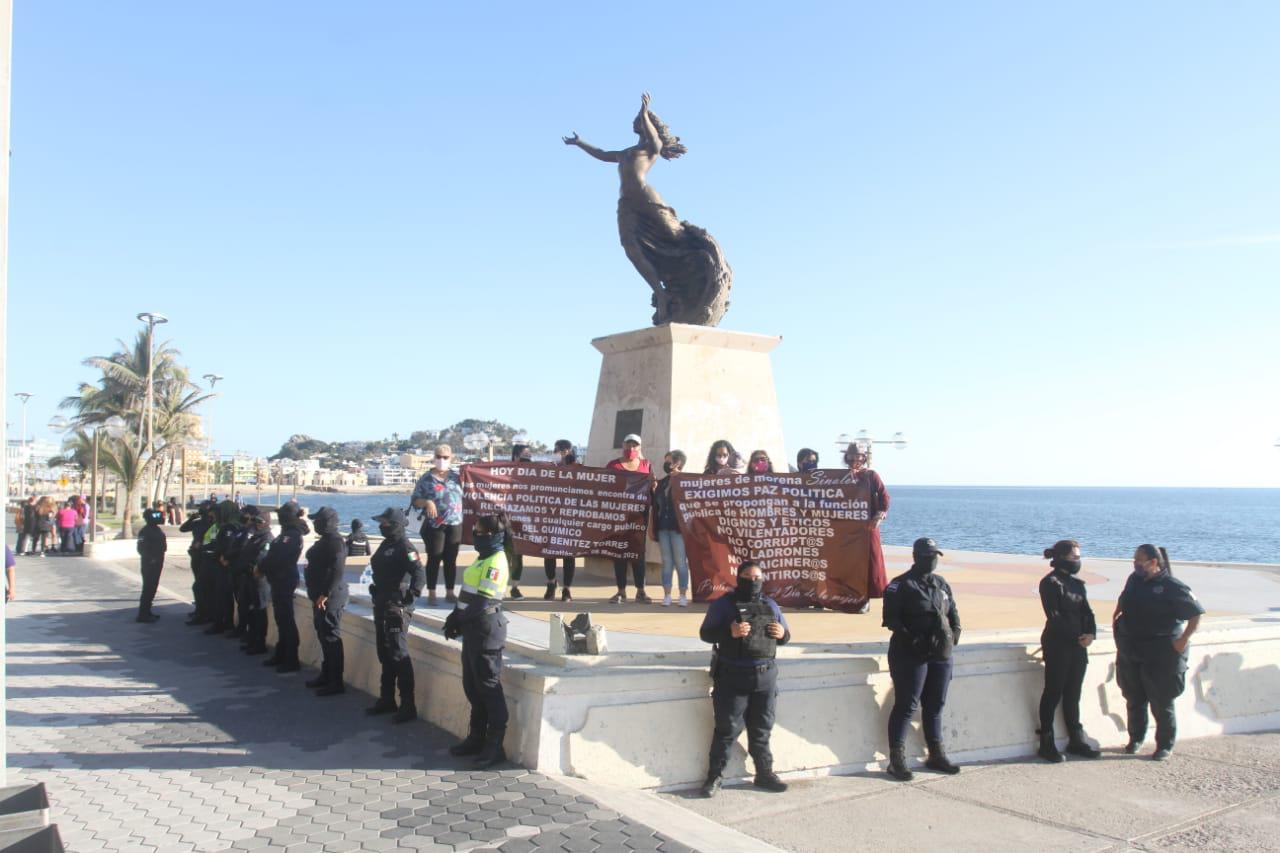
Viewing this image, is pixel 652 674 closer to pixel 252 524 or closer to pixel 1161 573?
pixel 1161 573

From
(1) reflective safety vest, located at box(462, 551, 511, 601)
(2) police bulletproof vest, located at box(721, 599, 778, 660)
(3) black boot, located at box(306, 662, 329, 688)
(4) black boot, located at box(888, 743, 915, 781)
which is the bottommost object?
(4) black boot, located at box(888, 743, 915, 781)

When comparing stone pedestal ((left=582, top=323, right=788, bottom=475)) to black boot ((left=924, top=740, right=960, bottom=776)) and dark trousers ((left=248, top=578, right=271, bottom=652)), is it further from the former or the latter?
black boot ((left=924, top=740, right=960, bottom=776))

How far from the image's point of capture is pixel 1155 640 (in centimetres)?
736

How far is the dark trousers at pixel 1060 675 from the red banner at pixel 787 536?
6.57 feet

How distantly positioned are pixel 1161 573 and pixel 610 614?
459cm

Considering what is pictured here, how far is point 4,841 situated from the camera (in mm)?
3230

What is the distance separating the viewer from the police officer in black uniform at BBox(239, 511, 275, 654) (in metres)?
10.7

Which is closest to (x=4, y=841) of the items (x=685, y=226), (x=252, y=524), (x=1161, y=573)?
(x=1161, y=573)

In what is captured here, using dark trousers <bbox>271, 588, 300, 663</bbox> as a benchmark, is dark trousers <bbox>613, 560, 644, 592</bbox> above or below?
above

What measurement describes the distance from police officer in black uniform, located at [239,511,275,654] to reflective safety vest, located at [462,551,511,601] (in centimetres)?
497

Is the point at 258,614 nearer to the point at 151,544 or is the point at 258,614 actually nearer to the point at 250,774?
the point at 151,544

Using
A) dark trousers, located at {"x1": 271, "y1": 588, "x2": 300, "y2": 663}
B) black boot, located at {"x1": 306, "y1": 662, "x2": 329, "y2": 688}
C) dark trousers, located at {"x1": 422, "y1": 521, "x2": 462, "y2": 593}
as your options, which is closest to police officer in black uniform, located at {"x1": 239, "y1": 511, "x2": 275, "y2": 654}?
dark trousers, located at {"x1": 271, "y1": 588, "x2": 300, "y2": 663}

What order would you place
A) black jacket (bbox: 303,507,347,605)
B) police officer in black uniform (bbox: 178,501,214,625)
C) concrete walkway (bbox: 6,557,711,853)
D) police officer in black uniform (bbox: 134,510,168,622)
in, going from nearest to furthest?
concrete walkway (bbox: 6,557,711,853) → black jacket (bbox: 303,507,347,605) → police officer in black uniform (bbox: 134,510,168,622) → police officer in black uniform (bbox: 178,501,214,625)

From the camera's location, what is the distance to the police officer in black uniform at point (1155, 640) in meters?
7.31
